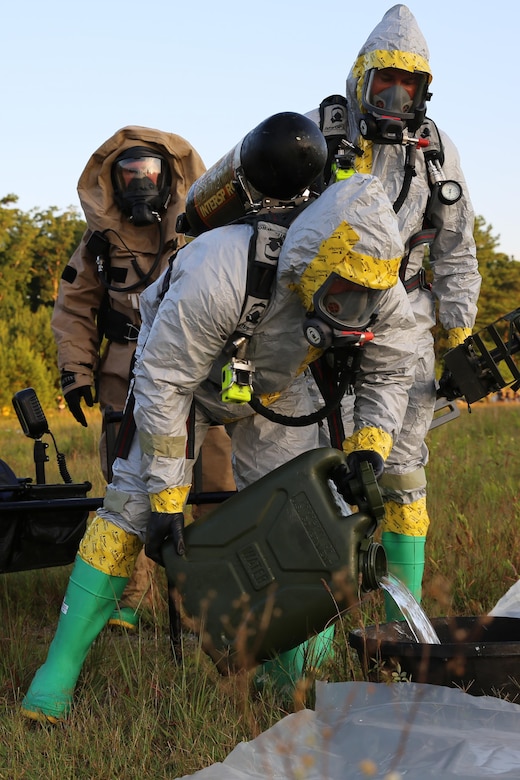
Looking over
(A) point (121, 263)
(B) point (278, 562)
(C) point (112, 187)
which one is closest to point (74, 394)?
(A) point (121, 263)

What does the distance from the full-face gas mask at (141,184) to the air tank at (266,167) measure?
4.20 feet

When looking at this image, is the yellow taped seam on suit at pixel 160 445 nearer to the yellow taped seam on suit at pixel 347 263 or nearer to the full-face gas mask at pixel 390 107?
the yellow taped seam on suit at pixel 347 263

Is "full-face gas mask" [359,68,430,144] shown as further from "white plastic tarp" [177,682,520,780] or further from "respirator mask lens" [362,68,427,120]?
"white plastic tarp" [177,682,520,780]

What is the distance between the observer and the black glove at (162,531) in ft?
9.23

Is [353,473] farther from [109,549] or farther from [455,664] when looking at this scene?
[109,549]

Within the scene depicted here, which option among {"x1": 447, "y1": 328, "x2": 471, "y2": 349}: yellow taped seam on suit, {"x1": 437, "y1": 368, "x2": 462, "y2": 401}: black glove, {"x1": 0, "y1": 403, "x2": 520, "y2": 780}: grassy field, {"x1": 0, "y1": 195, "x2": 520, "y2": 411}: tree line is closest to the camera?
{"x1": 0, "y1": 403, "x2": 520, "y2": 780}: grassy field

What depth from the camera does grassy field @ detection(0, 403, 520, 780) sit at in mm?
2436

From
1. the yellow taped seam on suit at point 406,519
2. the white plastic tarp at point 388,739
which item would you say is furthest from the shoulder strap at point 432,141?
the white plastic tarp at point 388,739

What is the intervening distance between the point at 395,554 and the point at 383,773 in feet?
5.30

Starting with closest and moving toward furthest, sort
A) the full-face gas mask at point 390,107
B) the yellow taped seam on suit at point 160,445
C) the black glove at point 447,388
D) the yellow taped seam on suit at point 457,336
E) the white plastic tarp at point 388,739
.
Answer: the white plastic tarp at point 388,739, the yellow taped seam on suit at point 160,445, the full-face gas mask at point 390,107, the black glove at point 447,388, the yellow taped seam on suit at point 457,336

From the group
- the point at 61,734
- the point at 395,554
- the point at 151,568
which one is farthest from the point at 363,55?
the point at 61,734

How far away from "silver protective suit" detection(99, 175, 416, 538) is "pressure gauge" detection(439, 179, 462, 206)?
0.90m

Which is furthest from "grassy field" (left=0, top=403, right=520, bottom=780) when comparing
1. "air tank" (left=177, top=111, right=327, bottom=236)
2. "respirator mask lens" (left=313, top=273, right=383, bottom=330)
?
"air tank" (left=177, top=111, right=327, bottom=236)

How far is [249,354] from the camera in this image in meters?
2.95
